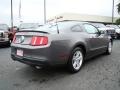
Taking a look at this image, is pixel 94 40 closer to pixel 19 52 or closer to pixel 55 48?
pixel 55 48

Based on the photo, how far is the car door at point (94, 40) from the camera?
20.2 feet

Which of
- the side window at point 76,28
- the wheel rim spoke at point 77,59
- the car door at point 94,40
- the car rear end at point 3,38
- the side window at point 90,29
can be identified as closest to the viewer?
the wheel rim spoke at point 77,59

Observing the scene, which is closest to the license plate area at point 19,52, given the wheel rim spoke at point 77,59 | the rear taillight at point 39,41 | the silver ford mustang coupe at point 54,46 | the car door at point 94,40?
the silver ford mustang coupe at point 54,46

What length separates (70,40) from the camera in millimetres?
5117

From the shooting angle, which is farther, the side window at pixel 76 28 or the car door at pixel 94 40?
the car door at pixel 94 40

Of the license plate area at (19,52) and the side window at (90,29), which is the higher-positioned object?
the side window at (90,29)

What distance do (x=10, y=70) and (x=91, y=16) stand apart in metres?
52.2

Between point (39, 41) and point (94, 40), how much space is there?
7.94 ft

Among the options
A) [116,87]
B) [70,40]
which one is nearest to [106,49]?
[70,40]

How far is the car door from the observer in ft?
20.2

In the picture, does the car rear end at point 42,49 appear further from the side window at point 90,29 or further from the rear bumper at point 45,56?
the side window at point 90,29

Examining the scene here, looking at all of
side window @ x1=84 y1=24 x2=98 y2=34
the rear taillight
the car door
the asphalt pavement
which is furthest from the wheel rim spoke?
the rear taillight

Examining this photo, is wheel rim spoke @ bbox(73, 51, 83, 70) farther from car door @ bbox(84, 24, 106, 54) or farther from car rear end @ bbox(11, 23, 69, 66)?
car door @ bbox(84, 24, 106, 54)

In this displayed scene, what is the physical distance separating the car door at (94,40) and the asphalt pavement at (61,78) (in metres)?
0.60
